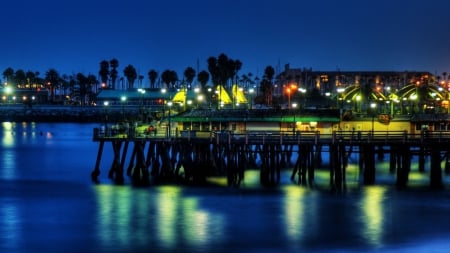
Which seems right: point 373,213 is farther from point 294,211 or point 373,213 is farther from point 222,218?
point 222,218

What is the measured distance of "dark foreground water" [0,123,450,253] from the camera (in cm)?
4081

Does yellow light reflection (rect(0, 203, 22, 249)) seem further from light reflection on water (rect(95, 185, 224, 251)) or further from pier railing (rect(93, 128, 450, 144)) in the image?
pier railing (rect(93, 128, 450, 144))

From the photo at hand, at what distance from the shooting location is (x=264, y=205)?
167 ft

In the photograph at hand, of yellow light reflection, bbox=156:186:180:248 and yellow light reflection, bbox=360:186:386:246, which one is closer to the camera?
yellow light reflection, bbox=156:186:180:248

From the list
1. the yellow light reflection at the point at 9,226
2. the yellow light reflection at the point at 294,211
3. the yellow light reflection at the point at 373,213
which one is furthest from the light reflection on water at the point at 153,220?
the yellow light reflection at the point at 373,213

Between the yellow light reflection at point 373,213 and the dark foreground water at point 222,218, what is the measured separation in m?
0.05

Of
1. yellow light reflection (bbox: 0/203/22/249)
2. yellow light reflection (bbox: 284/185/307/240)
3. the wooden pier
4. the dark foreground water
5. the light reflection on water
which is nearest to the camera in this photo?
the dark foreground water

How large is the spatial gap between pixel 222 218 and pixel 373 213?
25.8 ft

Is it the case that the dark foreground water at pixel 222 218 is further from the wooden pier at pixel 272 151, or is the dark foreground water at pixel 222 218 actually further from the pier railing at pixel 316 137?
the pier railing at pixel 316 137

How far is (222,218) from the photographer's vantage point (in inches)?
1852

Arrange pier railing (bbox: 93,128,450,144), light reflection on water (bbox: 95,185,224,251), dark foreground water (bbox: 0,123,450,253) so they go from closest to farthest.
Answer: dark foreground water (bbox: 0,123,450,253), light reflection on water (bbox: 95,185,224,251), pier railing (bbox: 93,128,450,144)

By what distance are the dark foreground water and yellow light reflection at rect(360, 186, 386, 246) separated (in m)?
0.05

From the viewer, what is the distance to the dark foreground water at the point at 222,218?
40812 mm

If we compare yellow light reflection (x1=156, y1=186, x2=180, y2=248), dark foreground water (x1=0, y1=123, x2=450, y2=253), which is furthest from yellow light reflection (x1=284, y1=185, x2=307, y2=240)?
yellow light reflection (x1=156, y1=186, x2=180, y2=248)
